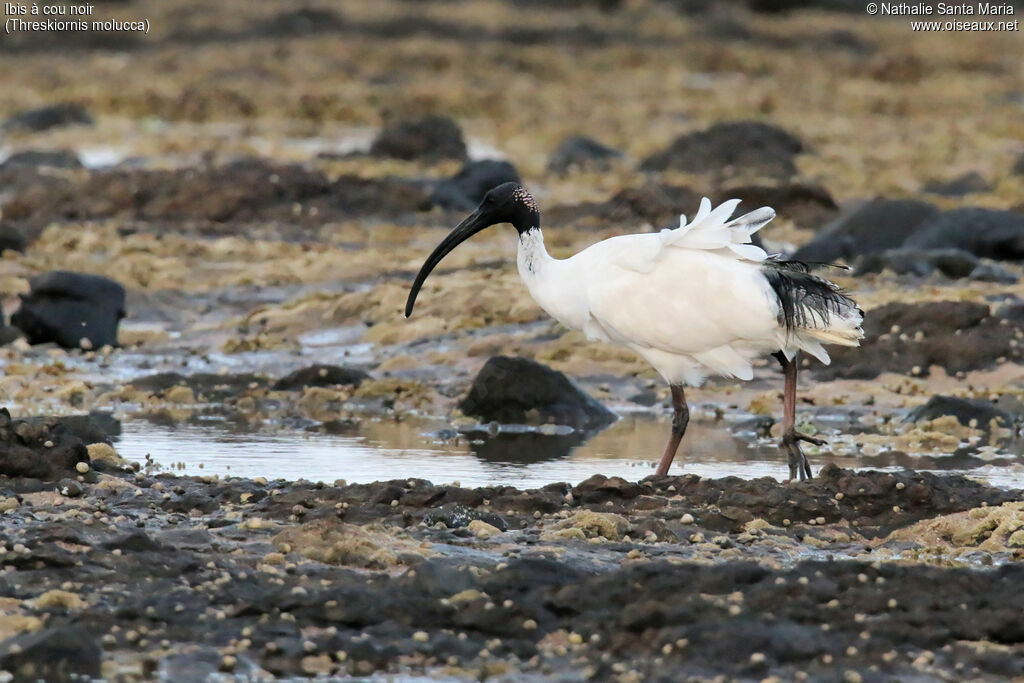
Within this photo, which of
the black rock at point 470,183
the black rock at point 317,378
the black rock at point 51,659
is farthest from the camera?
the black rock at point 470,183

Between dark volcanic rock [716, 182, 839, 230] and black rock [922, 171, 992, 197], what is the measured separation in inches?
119

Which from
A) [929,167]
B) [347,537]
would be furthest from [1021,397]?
[929,167]

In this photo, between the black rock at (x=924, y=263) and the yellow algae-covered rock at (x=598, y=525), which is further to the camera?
the black rock at (x=924, y=263)

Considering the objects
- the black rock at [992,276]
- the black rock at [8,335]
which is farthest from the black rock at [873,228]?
the black rock at [8,335]

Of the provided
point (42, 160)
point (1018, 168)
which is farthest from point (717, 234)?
point (42, 160)

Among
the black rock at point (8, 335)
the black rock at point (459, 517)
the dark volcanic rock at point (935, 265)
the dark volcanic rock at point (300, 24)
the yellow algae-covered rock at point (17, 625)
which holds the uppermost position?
the dark volcanic rock at point (300, 24)

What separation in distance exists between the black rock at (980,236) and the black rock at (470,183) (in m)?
5.77

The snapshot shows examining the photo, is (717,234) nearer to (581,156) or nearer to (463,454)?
(463,454)

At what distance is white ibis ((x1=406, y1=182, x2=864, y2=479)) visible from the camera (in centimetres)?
870

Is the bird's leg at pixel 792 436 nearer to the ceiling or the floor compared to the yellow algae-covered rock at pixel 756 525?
nearer to the ceiling

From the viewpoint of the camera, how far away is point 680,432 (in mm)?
9031

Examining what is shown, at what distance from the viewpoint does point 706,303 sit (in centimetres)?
879

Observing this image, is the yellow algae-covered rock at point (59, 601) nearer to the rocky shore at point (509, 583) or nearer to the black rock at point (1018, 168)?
the rocky shore at point (509, 583)

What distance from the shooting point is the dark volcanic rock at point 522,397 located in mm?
11477
